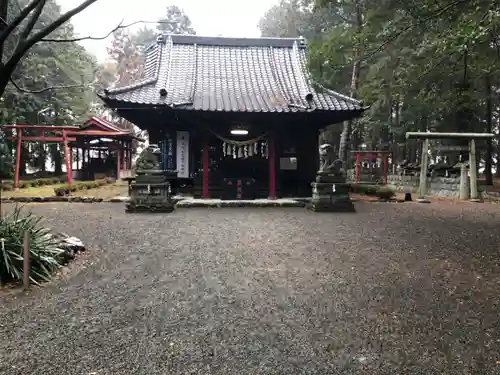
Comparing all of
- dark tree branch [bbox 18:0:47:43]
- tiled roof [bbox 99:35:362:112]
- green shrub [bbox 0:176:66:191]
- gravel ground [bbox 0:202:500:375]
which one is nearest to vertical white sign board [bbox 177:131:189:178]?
tiled roof [bbox 99:35:362:112]

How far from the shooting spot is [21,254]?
4.56 meters

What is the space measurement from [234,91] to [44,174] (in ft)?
55.1

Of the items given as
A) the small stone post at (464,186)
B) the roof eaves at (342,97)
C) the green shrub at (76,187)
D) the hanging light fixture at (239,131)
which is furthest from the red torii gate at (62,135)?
the small stone post at (464,186)

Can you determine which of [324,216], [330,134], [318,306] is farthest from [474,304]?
[330,134]

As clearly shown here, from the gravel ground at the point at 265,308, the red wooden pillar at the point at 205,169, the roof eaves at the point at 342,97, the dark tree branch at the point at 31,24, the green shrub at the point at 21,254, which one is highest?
the roof eaves at the point at 342,97

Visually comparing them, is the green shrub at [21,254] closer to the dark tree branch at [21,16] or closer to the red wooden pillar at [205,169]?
the dark tree branch at [21,16]

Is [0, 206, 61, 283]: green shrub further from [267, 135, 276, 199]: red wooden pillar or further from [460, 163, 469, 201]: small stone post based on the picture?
[460, 163, 469, 201]: small stone post

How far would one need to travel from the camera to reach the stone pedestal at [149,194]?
10586 mm

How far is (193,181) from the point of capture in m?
13.7

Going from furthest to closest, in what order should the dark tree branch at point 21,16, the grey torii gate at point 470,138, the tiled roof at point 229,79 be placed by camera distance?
the grey torii gate at point 470,138 → the tiled roof at point 229,79 → the dark tree branch at point 21,16

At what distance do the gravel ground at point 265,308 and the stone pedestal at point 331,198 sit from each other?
3.87m

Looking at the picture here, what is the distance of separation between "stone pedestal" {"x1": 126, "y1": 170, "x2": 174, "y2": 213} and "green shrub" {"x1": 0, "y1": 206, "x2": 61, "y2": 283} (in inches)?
215

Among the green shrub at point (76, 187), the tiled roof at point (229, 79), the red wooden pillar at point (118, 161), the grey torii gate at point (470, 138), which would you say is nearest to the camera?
the tiled roof at point (229, 79)

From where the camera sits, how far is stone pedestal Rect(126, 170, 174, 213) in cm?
1059
